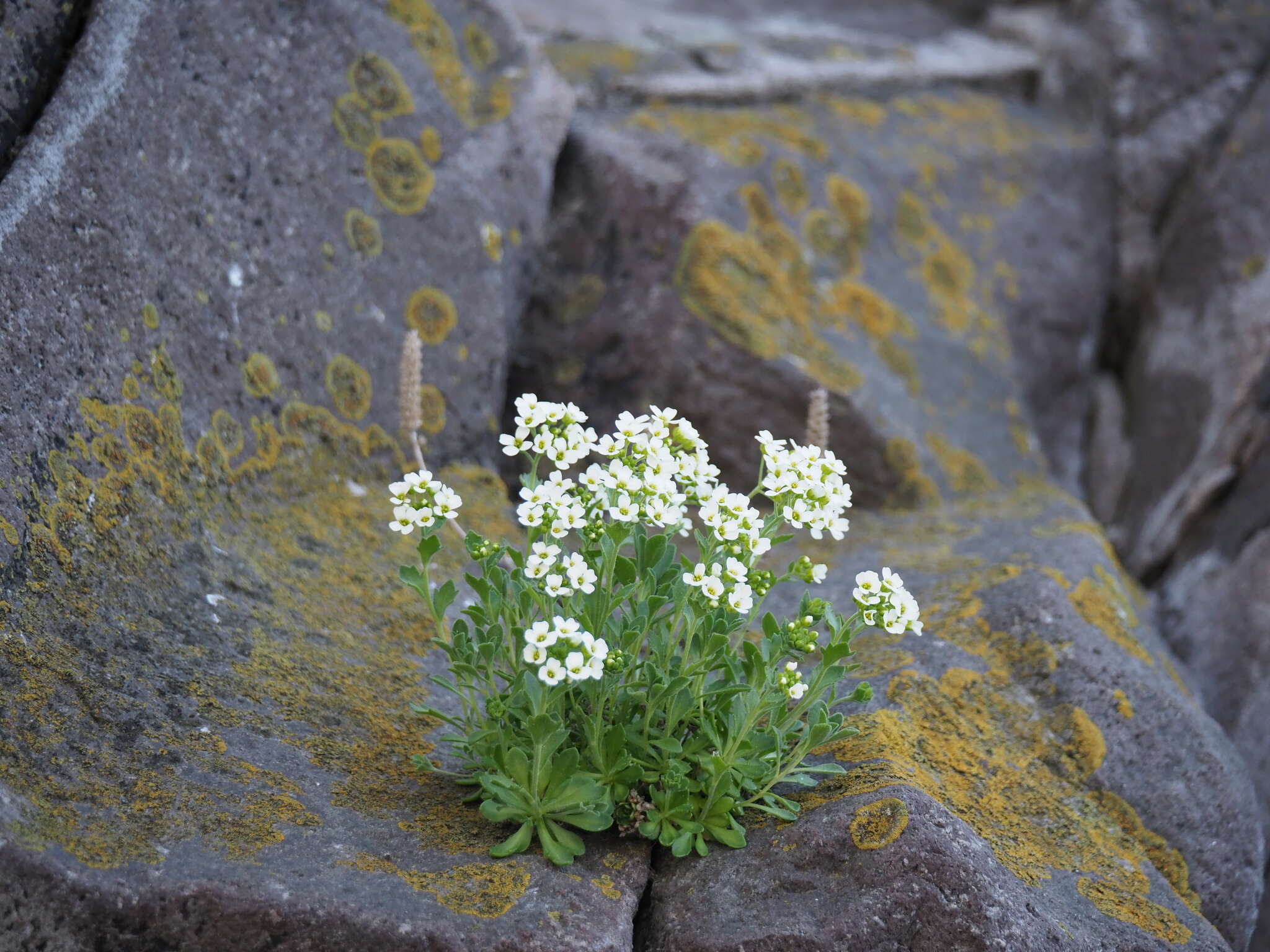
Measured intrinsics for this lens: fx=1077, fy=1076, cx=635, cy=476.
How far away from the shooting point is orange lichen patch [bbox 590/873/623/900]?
7.91ft

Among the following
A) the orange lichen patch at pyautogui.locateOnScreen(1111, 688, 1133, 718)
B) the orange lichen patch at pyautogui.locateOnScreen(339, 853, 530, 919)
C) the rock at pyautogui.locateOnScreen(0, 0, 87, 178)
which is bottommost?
the orange lichen patch at pyautogui.locateOnScreen(1111, 688, 1133, 718)

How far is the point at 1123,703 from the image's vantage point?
10.8ft

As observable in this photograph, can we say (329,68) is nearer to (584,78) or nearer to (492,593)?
(584,78)

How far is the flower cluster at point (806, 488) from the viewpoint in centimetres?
256

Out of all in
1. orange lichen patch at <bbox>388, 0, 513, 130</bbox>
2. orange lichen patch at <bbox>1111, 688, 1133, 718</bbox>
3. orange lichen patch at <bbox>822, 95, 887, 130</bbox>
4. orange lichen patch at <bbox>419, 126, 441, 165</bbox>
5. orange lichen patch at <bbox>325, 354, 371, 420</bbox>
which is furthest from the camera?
orange lichen patch at <bbox>822, 95, 887, 130</bbox>

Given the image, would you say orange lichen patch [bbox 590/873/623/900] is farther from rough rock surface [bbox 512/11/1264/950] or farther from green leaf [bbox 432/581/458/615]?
green leaf [bbox 432/581/458/615]

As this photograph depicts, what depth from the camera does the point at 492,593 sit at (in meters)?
2.55

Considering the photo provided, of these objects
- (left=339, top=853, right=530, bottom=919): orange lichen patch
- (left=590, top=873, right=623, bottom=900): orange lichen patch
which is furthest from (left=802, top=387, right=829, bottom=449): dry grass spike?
(left=339, top=853, right=530, bottom=919): orange lichen patch

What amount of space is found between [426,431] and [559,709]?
1890 mm

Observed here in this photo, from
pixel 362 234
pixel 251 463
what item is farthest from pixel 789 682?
pixel 362 234

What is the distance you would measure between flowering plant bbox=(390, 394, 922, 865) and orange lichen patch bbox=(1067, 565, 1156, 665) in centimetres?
130

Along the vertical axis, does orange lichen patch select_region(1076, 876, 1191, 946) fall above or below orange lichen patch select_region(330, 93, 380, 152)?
below

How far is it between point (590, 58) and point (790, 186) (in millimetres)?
1349

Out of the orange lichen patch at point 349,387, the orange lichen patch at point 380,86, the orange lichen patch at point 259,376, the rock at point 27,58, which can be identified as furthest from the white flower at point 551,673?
the orange lichen patch at point 380,86
